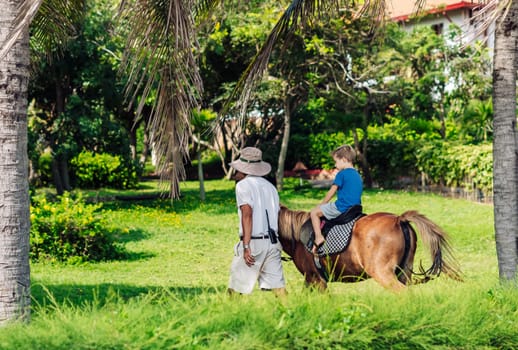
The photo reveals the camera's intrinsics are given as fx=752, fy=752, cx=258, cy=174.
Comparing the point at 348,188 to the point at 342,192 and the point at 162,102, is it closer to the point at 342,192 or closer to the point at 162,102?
the point at 342,192

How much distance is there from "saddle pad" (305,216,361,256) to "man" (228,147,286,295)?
68cm

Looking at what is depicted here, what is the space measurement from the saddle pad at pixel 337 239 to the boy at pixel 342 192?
62mm

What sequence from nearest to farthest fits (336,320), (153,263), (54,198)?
(336,320)
(153,263)
(54,198)

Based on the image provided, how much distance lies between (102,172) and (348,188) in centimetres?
2083

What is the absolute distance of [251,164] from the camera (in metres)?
7.42

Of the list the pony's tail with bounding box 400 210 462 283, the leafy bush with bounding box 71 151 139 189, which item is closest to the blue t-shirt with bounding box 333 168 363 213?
the pony's tail with bounding box 400 210 462 283

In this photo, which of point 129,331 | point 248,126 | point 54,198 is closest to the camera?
point 129,331

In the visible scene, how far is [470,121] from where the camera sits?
27.1 metres

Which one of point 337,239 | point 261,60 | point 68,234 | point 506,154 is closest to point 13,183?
point 261,60

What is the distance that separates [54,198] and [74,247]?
28.1 ft

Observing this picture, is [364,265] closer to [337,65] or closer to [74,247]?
[74,247]

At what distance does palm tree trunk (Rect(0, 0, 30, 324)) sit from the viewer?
5.50 m

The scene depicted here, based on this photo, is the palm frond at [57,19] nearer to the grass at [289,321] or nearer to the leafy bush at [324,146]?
the grass at [289,321]

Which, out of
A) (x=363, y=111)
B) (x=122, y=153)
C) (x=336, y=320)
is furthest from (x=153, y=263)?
(x=363, y=111)
